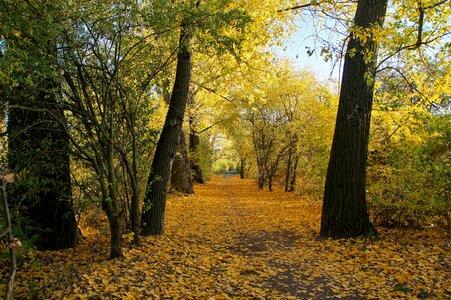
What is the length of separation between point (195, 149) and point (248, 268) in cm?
1737

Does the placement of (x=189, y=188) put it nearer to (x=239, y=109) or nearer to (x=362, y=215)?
(x=239, y=109)

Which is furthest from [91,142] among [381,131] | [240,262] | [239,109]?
[239,109]

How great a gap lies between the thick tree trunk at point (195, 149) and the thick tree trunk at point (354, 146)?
11.4m

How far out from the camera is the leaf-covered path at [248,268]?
4.14m

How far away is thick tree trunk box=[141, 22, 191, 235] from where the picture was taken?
6.95m

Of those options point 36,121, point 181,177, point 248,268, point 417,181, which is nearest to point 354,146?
point 417,181

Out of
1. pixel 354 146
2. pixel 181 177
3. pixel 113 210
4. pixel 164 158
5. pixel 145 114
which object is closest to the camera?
pixel 113 210

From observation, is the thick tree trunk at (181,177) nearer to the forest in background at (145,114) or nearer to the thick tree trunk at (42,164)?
the forest in background at (145,114)

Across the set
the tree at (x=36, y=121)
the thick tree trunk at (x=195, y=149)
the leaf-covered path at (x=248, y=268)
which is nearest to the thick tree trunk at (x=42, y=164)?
the tree at (x=36, y=121)

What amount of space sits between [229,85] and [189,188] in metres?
5.78

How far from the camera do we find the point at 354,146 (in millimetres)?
6754

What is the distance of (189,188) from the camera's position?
16.1m

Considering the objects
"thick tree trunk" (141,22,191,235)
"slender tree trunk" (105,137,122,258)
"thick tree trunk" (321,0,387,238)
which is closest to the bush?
"thick tree trunk" (321,0,387,238)

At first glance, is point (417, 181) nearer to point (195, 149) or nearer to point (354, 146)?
point (354, 146)
